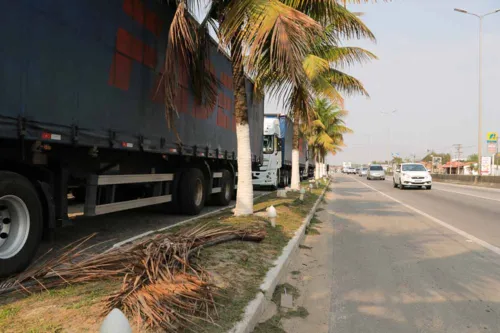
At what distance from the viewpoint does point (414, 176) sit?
25.6m

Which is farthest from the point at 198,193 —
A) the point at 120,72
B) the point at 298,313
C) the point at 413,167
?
the point at 413,167

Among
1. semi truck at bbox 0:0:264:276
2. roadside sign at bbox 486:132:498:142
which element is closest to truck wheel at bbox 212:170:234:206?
semi truck at bbox 0:0:264:276

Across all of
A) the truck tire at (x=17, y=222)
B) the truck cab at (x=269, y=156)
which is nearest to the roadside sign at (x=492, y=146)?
the truck cab at (x=269, y=156)

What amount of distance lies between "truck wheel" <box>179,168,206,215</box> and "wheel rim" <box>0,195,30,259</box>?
496 cm

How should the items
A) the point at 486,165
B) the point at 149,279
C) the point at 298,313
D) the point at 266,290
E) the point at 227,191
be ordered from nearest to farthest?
the point at 149,279 → the point at 298,313 → the point at 266,290 → the point at 227,191 → the point at 486,165

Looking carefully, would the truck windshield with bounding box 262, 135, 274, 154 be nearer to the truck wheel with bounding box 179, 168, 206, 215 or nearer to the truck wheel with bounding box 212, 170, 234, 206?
the truck wheel with bounding box 212, 170, 234, 206

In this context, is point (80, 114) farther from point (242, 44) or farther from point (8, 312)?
point (242, 44)

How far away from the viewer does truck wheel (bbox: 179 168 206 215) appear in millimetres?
9492

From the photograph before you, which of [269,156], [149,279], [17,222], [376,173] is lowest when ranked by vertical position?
[149,279]

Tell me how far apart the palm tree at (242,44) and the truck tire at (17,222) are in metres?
2.96

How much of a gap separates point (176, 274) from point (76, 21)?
3.53 meters

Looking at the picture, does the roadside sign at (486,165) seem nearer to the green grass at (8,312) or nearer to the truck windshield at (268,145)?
the truck windshield at (268,145)

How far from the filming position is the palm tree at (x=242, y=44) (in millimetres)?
6211

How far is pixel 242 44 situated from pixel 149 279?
15.6 ft
